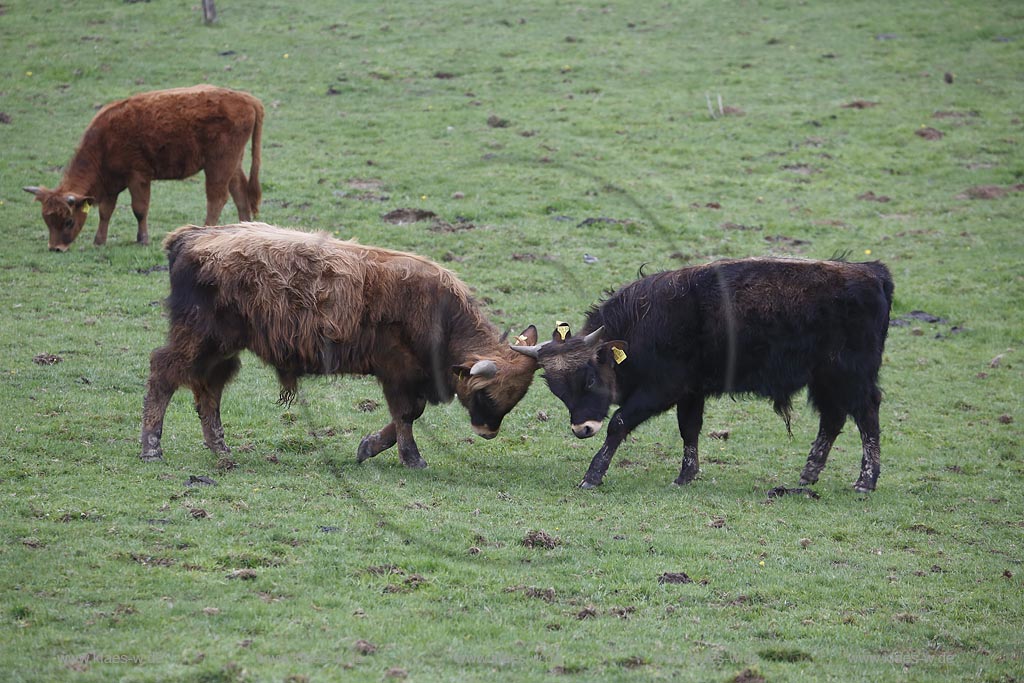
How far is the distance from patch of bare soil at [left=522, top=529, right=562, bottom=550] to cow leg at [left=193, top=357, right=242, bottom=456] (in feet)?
11.6

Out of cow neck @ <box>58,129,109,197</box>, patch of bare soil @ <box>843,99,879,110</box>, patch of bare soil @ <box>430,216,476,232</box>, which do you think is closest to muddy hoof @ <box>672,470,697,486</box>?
patch of bare soil @ <box>430,216,476,232</box>

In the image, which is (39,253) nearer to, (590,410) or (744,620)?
(590,410)

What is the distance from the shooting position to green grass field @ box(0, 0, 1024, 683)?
7.11 metres

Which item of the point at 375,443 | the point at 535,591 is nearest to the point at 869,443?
the point at 535,591

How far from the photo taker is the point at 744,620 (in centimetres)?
754

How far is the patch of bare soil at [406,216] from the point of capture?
61.7ft

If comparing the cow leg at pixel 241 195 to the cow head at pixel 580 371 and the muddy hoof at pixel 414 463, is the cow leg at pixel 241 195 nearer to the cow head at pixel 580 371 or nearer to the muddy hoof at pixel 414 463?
the muddy hoof at pixel 414 463

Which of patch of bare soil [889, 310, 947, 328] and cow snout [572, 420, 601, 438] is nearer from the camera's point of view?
cow snout [572, 420, 601, 438]

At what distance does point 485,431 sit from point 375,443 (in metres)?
1.13

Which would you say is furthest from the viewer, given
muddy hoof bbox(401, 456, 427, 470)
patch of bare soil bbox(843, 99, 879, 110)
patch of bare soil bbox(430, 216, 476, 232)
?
patch of bare soil bbox(843, 99, 879, 110)

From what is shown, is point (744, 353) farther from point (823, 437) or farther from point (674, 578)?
point (674, 578)

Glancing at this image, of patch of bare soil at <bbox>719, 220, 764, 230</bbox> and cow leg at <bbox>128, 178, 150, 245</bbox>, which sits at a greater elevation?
cow leg at <bbox>128, 178, 150, 245</bbox>

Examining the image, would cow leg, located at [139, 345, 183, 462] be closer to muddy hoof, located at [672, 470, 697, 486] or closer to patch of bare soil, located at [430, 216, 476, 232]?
muddy hoof, located at [672, 470, 697, 486]

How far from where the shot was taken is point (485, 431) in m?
11.1
